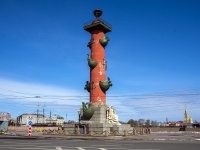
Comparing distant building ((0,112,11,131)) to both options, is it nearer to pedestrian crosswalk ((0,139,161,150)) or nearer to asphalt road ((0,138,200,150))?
asphalt road ((0,138,200,150))

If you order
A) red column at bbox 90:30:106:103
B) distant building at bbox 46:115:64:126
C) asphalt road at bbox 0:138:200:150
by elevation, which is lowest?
distant building at bbox 46:115:64:126

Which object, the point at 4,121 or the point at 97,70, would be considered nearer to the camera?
the point at 97,70

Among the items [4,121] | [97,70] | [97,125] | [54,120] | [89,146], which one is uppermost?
[97,70]

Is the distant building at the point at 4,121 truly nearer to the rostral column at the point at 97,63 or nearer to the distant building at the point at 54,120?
the rostral column at the point at 97,63

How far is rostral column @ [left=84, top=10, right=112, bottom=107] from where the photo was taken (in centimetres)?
4222

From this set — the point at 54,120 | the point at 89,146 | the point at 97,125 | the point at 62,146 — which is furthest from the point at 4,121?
the point at 54,120

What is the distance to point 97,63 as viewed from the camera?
43.1 m

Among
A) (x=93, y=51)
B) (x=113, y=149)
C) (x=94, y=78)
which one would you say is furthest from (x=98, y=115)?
(x=113, y=149)

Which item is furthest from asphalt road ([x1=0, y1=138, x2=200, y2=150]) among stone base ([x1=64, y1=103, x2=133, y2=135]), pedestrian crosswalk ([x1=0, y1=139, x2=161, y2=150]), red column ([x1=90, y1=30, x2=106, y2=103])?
red column ([x1=90, y1=30, x2=106, y2=103])

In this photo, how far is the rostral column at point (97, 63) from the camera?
139 feet

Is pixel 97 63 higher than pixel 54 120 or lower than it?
higher

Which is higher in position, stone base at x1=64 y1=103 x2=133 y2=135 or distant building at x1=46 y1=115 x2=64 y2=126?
stone base at x1=64 y1=103 x2=133 y2=135

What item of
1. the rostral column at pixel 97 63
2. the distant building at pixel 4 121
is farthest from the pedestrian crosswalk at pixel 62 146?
the distant building at pixel 4 121

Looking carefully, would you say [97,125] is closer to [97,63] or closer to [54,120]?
[97,63]
